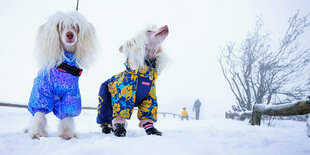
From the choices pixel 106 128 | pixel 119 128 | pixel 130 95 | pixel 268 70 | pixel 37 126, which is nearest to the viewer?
pixel 37 126

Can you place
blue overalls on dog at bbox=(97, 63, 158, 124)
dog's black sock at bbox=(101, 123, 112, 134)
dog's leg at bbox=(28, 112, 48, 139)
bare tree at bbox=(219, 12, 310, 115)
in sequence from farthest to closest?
bare tree at bbox=(219, 12, 310, 115), dog's black sock at bbox=(101, 123, 112, 134), blue overalls on dog at bbox=(97, 63, 158, 124), dog's leg at bbox=(28, 112, 48, 139)

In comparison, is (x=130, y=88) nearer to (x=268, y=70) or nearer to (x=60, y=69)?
(x=60, y=69)

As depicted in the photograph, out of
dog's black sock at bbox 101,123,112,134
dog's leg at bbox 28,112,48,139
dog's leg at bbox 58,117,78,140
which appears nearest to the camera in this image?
dog's leg at bbox 28,112,48,139

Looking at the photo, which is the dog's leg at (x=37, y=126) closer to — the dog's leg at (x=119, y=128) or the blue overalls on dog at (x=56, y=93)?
the blue overalls on dog at (x=56, y=93)

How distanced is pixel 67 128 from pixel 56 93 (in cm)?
38

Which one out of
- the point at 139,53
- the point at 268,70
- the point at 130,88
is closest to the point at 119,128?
the point at 130,88

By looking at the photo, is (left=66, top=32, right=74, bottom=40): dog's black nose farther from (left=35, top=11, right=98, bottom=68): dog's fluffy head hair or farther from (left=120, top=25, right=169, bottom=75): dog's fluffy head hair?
(left=120, top=25, right=169, bottom=75): dog's fluffy head hair

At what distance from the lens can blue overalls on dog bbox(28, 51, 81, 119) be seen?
1858 millimetres

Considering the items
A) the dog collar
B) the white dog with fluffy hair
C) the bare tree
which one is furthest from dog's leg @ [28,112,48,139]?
the bare tree

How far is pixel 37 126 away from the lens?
183 centimetres

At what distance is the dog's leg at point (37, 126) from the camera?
1.79 m

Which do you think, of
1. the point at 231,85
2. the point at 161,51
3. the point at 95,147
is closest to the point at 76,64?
the point at 161,51

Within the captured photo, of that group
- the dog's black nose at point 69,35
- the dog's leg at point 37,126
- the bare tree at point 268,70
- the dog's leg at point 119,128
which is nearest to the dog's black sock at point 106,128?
the dog's leg at point 119,128

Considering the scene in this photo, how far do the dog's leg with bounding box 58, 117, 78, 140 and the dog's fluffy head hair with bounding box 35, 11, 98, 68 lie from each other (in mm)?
594
